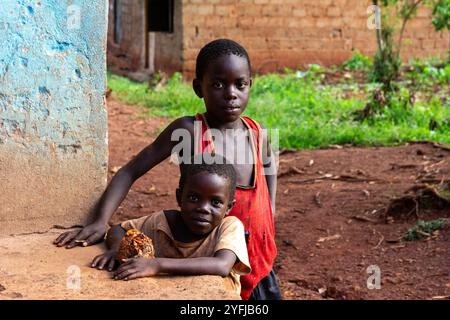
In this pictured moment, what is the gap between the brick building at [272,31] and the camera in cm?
1188

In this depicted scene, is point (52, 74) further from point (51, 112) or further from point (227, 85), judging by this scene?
point (227, 85)

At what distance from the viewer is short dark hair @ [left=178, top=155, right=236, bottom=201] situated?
2.76 meters

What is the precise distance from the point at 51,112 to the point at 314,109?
6.64 m

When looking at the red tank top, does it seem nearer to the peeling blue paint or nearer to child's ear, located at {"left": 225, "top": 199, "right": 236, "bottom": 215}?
child's ear, located at {"left": 225, "top": 199, "right": 236, "bottom": 215}

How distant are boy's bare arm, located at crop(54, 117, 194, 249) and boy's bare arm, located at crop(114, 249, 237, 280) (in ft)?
1.49

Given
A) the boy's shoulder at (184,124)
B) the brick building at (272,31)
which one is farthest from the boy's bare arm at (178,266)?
the brick building at (272,31)

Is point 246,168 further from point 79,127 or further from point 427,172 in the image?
point 427,172

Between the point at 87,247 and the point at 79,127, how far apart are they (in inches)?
18.7

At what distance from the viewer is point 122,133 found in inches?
351

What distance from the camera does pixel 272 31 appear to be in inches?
487

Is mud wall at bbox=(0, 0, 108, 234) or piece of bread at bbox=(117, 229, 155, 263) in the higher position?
mud wall at bbox=(0, 0, 108, 234)

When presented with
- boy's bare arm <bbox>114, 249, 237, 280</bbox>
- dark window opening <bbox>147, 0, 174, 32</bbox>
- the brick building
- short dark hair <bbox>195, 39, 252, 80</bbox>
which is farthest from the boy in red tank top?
dark window opening <bbox>147, 0, 174, 32</bbox>

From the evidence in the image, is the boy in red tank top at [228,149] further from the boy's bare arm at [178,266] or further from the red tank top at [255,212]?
the boy's bare arm at [178,266]
